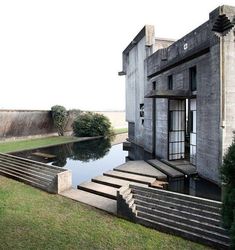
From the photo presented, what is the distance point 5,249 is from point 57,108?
23246 mm

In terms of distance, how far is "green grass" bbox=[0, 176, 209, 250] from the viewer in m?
5.23

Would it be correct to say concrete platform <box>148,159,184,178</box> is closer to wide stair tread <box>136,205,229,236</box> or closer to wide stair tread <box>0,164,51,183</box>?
wide stair tread <box>136,205,229,236</box>

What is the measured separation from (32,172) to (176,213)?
Result: 6.39 meters

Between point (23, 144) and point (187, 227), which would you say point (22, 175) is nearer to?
point (187, 227)

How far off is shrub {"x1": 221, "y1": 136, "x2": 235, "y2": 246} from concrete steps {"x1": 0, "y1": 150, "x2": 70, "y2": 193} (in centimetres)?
597

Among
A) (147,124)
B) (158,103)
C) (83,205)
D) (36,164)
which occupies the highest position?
(158,103)

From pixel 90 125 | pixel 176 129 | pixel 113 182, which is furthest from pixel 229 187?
Result: pixel 90 125

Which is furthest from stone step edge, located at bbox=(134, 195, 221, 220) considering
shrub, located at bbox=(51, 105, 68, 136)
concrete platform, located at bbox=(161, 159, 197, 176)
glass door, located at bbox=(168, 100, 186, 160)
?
shrub, located at bbox=(51, 105, 68, 136)

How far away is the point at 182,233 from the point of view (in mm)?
5566

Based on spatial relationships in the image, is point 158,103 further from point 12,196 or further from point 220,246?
point 220,246

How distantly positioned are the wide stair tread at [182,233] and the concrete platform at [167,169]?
4760 millimetres

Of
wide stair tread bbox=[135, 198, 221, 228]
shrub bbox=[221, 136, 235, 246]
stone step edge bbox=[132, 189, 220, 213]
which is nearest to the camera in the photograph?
shrub bbox=[221, 136, 235, 246]

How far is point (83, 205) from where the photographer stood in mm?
7566

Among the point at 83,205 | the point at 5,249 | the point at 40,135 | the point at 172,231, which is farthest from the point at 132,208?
the point at 40,135
